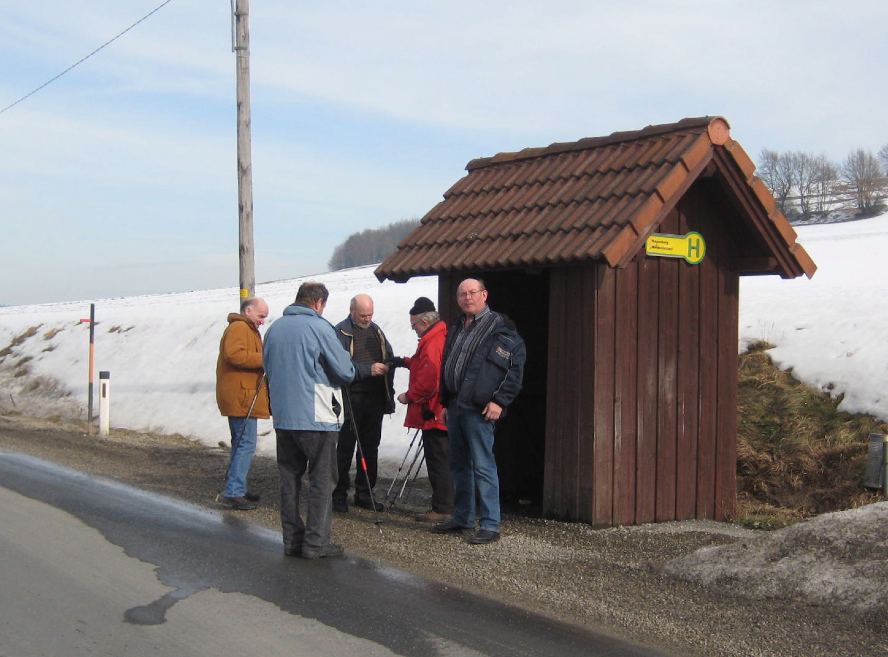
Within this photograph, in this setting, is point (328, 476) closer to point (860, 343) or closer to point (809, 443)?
point (809, 443)

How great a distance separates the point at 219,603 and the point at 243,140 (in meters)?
9.59

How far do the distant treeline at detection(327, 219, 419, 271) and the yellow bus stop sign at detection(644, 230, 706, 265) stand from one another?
83.2 m

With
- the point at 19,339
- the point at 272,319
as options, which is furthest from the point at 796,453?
the point at 19,339

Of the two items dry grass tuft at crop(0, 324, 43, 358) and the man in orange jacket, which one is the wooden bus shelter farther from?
dry grass tuft at crop(0, 324, 43, 358)

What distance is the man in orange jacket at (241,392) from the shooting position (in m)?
9.11

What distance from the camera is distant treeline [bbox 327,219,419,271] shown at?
3782 inches

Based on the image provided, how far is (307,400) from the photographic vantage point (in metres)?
7.25

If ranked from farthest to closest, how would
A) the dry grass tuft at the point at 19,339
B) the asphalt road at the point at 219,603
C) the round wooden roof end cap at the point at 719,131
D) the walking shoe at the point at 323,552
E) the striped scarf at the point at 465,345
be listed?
1. the dry grass tuft at the point at 19,339
2. the round wooden roof end cap at the point at 719,131
3. the striped scarf at the point at 465,345
4. the walking shoe at the point at 323,552
5. the asphalt road at the point at 219,603

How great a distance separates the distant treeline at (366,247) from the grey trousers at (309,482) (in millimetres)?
84833

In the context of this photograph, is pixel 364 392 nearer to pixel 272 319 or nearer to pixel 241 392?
pixel 241 392

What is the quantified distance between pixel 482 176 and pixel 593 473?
3.46m

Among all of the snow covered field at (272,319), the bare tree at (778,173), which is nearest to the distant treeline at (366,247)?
the bare tree at (778,173)

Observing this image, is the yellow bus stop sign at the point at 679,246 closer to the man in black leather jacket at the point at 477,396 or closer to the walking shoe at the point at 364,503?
the man in black leather jacket at the point at 477,396

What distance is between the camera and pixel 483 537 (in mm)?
7688
